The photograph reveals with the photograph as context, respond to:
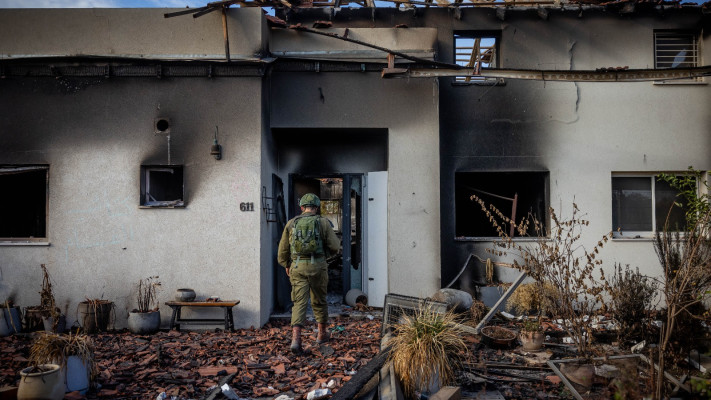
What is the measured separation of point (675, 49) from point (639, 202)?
329 centimetres

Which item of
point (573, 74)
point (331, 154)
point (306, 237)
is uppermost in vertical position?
point (573, 74)

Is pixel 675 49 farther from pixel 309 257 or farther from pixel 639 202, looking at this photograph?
pixel 309 257

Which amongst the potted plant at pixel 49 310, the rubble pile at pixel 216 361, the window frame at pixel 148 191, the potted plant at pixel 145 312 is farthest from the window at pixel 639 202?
the potted plant at pixel 49 310

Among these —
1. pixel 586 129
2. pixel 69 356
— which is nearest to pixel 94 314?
pixel 69 356

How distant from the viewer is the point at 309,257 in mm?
6805

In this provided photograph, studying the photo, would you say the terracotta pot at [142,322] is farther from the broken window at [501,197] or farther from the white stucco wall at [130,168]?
the broken window at [501,197]

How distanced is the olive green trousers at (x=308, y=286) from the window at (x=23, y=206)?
15.6 feet

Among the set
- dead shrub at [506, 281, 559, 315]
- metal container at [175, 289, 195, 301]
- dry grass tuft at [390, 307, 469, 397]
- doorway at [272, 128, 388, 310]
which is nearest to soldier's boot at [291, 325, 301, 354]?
dry grass tuft at [390, 307, 469, 397]

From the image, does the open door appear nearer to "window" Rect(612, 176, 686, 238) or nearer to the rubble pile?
the rubble pile

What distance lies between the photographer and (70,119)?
800 centimetres

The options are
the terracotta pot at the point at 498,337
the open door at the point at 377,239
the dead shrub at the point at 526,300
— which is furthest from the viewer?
the open door at the point at 377,239

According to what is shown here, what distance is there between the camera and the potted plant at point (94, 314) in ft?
24.7

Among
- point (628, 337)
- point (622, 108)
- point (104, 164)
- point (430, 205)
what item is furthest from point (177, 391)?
point (622, 108)

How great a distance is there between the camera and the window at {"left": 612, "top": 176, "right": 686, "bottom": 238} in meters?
9.51
